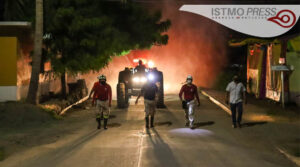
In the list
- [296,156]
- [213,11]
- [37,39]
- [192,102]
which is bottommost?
[296,156]

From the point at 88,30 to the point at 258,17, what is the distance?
8.18m

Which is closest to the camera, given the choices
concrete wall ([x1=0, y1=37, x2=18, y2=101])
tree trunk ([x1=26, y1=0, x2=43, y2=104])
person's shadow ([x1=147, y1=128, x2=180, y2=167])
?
person's shadow ([x1=147, y1=128, x2=180, y2=167])

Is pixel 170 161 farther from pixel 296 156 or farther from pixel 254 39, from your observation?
pixel 254 39

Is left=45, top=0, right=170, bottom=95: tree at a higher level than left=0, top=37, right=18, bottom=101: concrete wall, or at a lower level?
higher

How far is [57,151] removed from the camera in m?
10.9

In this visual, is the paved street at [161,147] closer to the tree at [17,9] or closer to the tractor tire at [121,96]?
the tractor tire at [121,96]

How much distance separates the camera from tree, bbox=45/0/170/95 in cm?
1959

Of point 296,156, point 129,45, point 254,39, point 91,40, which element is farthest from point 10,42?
point 296,156

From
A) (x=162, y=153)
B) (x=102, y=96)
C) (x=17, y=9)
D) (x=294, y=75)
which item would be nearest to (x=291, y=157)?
(x=162, y=153)

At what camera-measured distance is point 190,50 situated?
42.8m

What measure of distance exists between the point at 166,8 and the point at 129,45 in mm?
18928

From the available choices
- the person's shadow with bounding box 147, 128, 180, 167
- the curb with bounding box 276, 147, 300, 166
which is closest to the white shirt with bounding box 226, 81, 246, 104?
the person's shadow with bounding box 147, 128, 180, 167

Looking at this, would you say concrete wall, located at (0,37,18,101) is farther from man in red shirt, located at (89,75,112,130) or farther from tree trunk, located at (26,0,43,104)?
man in red shirt, located at (89,75,112,130)

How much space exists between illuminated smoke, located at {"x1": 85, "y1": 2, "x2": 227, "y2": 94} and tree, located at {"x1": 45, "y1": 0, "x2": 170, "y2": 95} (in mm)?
18993
